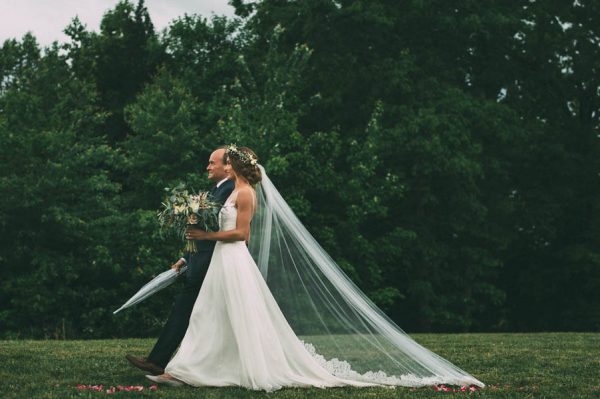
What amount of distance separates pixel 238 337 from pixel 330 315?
0.98m

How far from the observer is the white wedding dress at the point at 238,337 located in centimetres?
797

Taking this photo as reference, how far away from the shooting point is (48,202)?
25.5 m

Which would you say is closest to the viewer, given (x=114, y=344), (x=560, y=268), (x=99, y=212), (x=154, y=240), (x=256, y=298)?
(x=256, y=298)

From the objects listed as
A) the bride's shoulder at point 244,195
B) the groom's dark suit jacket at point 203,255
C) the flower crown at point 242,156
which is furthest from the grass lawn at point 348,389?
the flower crown at point 242,156

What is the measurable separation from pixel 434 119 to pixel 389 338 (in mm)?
19217

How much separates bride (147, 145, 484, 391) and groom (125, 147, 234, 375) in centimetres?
11

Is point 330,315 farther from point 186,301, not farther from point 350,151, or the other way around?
point 350,151

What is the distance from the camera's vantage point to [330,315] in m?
8.41

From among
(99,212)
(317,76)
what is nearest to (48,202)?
(99,212)

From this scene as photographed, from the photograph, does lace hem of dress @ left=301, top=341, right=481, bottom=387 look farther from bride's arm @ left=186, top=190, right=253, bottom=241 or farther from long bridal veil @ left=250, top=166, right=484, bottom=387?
bride's arm @ left=186, top=190, right=253, bottom=241

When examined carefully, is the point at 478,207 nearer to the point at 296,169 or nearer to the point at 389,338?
the point at 296,169

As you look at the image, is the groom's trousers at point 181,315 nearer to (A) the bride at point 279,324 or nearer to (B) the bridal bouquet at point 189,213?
(A) the bride at point 279,324

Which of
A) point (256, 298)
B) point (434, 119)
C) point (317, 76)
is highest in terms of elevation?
point (317, 76)

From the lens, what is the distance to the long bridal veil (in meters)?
8.24
